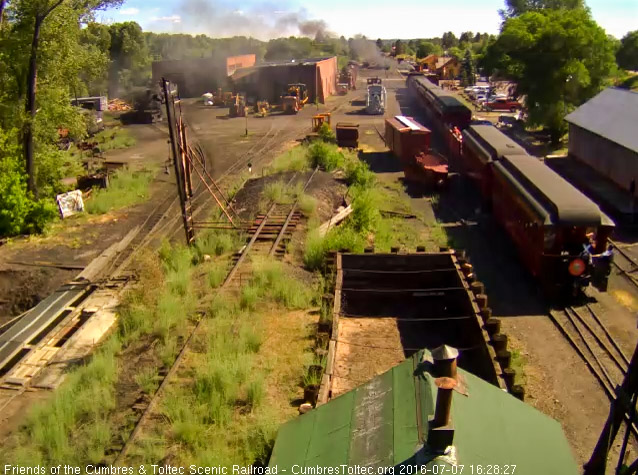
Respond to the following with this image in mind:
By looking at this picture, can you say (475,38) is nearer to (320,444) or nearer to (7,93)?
(7,93)

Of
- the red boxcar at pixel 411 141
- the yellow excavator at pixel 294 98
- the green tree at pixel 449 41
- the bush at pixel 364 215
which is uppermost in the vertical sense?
the green tree at pixel 449 41

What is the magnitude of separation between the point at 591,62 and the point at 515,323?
20623mm

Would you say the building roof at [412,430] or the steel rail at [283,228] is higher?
the building roof at [412,430]

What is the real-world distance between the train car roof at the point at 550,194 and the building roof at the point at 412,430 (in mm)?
8642

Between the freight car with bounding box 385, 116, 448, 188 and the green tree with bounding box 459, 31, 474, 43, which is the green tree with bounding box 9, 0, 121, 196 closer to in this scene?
the freight car with bounding box 385, 116, 448, 188

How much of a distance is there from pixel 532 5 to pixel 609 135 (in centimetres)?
3358

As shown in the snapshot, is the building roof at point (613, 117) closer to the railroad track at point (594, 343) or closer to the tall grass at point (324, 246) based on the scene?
the railroad track at point (594, 343)

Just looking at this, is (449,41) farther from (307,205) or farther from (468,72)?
(307,205)

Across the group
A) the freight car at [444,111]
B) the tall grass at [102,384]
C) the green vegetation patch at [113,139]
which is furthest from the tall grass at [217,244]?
the green vegetation patch at [113,139]

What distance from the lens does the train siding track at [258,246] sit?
7912 mm

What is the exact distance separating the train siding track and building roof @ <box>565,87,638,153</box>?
11146 mm

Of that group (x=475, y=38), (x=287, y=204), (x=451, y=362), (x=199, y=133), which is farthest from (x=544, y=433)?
(x=475, y=38)

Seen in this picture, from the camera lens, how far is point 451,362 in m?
→ 3.59

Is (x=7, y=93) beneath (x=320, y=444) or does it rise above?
above
